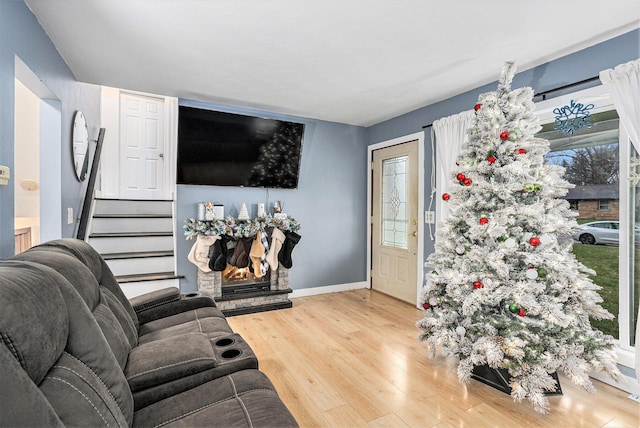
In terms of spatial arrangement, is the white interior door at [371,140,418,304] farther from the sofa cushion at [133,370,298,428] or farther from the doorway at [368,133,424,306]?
the sofa cushion at [133,370,298,428]

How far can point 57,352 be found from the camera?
34.9 inches

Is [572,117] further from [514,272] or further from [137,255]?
[137,255]

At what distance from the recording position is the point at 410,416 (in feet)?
6.29

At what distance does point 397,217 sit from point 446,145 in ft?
4.12

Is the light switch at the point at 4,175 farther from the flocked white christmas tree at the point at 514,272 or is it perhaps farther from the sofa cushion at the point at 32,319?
the flocked white christmas tree at the point at 514,272

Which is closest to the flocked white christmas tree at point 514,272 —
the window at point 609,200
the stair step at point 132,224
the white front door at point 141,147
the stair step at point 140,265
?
the window at point 609,200

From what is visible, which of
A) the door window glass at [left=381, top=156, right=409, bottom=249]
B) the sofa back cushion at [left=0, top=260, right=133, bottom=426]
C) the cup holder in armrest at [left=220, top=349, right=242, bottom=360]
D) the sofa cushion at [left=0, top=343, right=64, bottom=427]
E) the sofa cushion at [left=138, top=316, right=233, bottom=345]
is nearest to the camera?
the sofa cushion at [left=0, top=343, right=64, bottom=427]

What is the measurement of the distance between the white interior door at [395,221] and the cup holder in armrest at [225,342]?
2880 millimetres

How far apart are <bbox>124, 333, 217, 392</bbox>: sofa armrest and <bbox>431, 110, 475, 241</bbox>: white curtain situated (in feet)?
8.65

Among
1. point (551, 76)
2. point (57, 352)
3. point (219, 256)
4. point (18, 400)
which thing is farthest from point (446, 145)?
point (18, 400)

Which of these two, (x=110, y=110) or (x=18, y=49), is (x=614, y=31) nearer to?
(x=18, y=49)

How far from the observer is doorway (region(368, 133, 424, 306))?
4.00 m

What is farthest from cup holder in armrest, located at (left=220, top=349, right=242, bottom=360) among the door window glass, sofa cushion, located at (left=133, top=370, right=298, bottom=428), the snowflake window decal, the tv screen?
the door window glass

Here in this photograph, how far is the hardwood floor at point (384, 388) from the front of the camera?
1.89 m
